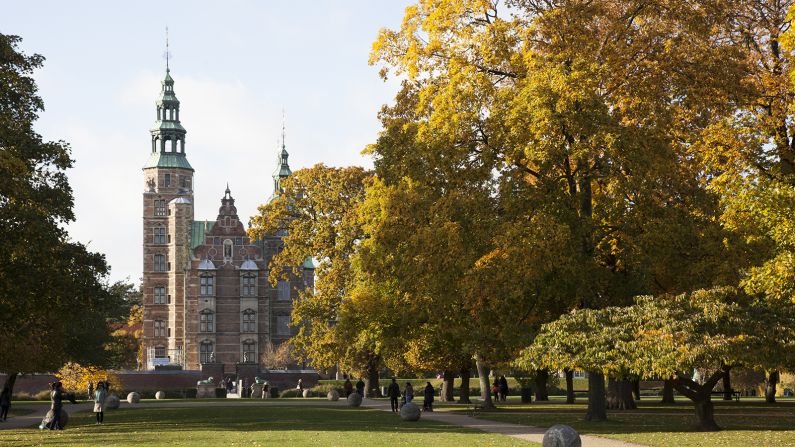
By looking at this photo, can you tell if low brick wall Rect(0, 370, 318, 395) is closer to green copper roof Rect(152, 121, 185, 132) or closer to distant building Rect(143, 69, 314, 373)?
distant building Rect(143, 69, 314, 373)

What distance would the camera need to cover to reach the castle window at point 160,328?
107 metres

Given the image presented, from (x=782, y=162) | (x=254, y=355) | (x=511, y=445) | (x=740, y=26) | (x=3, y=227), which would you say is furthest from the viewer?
(x=254, y=355)

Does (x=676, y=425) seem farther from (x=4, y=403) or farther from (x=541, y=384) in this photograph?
(x=541, y=384)

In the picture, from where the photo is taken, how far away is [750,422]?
3225cm

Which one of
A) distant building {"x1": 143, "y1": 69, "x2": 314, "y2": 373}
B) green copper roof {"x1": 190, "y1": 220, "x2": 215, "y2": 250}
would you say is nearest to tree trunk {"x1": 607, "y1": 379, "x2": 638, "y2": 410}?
distant building {"x1": 143, "y1": 69, "x2": 314, "y2": 373}

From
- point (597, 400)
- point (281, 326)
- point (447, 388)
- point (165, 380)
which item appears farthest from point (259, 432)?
point (281, 326)

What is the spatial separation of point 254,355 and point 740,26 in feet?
247

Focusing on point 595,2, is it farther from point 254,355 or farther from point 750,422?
point 254,355

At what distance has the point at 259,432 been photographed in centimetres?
2956

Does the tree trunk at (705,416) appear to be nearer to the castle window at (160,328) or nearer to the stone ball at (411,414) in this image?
the stone ball at (411,414)

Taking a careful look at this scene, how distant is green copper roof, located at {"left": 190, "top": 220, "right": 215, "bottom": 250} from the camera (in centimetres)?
11012

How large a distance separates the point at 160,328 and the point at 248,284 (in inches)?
385

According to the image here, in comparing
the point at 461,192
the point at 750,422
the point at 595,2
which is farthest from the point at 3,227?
the point at 750,422

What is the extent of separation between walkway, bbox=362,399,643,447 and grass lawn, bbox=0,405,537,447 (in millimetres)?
690
